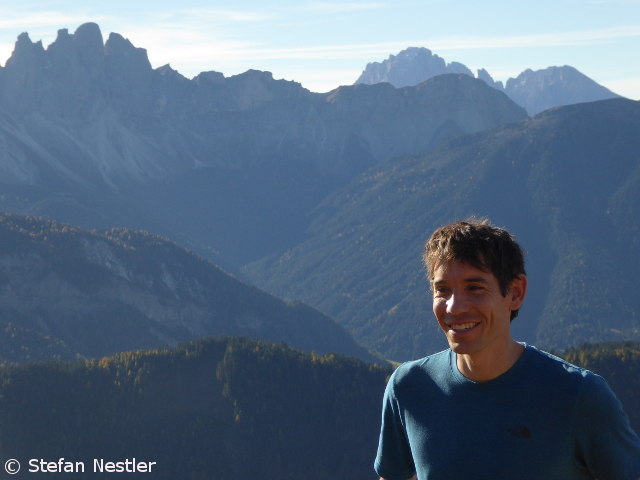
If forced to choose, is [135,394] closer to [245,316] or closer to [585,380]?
[585,380]

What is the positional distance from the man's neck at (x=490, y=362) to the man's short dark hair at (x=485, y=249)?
556 mm

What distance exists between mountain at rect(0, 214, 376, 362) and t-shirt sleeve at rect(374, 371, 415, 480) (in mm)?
122909

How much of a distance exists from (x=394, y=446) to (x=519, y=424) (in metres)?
1.56

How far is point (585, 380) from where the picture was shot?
7.60 metres

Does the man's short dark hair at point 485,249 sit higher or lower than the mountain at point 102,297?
lower

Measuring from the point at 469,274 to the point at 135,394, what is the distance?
7291 centimetres

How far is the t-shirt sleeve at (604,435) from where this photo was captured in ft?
24.1

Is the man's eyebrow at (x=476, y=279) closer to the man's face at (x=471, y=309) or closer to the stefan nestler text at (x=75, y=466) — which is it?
the man's face at (x=471, y=309)

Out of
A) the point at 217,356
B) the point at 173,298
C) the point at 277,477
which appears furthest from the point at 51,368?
the point at 173,298

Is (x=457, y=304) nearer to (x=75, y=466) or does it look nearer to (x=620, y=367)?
(x=75, y=466)

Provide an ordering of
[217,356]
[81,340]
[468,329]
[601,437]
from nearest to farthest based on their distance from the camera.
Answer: [601,437]
[468,329]
[217,356]
[81,340]

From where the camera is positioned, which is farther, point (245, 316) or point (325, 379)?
point (245, 316)

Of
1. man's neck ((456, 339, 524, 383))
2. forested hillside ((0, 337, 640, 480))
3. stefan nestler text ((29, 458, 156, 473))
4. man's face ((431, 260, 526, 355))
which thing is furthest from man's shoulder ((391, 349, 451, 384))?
forested hillside ((0, 337, 640, 480))

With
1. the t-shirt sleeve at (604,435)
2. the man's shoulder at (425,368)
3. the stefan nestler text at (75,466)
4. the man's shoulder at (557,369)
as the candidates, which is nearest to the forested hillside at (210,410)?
the stefan nestler text at (75,466)
